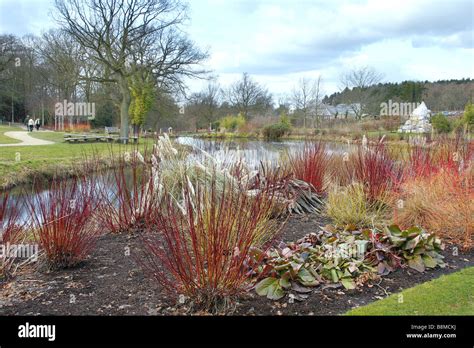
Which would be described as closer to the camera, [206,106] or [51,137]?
[51,137]

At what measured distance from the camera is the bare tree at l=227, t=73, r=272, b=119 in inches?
1719

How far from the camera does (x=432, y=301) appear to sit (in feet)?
10.3

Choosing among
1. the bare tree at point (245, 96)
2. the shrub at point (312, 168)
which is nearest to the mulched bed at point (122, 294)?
the shrub at point (312, 168)

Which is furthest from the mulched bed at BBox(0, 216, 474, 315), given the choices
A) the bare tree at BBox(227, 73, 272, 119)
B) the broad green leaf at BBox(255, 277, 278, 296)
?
the bare tree at BBox(227, 73, 272, 119)

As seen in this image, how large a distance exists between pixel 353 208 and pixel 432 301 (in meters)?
2.38

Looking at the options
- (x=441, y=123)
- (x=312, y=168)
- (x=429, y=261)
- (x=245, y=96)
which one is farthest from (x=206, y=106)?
(x=429, y=261)

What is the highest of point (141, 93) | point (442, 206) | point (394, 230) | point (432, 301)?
point (141, 93)

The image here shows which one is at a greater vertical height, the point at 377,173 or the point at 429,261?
Answer: the point at 377,173

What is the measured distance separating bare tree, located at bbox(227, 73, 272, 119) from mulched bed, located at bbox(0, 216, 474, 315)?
40.1 meters

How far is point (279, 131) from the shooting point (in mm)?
31797

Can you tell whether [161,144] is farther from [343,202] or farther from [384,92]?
[384,92]

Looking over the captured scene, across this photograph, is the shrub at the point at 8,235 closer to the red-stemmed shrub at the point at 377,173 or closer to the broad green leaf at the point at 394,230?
the broad green leaf at the point at 394,230

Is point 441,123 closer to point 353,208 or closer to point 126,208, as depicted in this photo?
point 353,208

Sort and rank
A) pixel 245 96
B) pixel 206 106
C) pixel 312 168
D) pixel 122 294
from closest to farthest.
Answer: pixel 122 294, pixel 312 168, pixel 206 106, pixel 245 96
